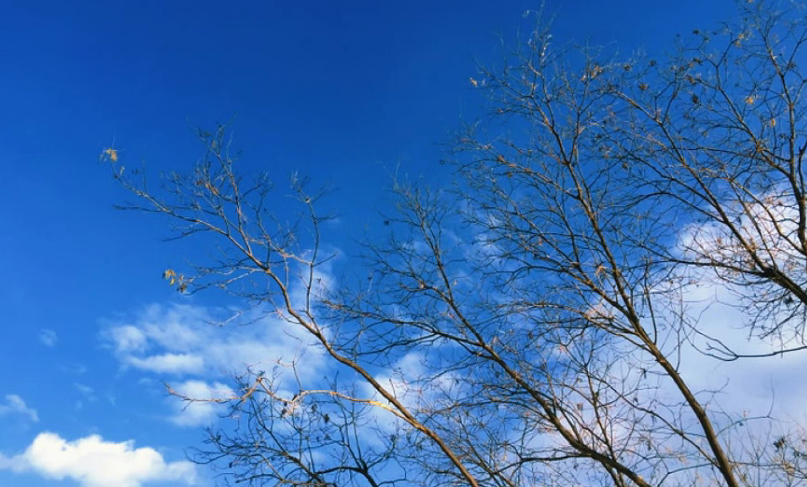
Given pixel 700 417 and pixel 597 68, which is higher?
pixel 597 68

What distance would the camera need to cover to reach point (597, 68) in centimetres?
763

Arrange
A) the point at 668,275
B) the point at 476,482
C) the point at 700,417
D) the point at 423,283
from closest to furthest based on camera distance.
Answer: the point at 700,417 < the point at 668,275 < the point at 476,482 < the point at 423,283

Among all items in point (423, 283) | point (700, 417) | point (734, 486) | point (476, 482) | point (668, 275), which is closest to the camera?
point (734, 486)

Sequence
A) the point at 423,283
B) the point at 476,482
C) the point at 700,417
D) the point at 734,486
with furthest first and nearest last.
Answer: the point at 423,283 < the point at 476,482 < the point at 700,417 < the point at 734,486

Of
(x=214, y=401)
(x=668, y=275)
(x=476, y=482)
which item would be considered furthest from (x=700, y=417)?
(x=214, y=401)

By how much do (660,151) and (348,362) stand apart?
4.34m

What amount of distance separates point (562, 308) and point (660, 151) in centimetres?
215

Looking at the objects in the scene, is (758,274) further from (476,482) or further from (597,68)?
(476,482)

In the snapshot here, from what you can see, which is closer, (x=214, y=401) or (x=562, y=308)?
(x=214, y=401)

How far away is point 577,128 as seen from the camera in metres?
7.85

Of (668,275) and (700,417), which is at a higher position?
(668,275)

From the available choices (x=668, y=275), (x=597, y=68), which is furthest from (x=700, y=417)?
(x=597, y=68)

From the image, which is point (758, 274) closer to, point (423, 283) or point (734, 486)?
point (734, 486)

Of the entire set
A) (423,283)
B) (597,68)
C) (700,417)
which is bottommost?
(700,417)
